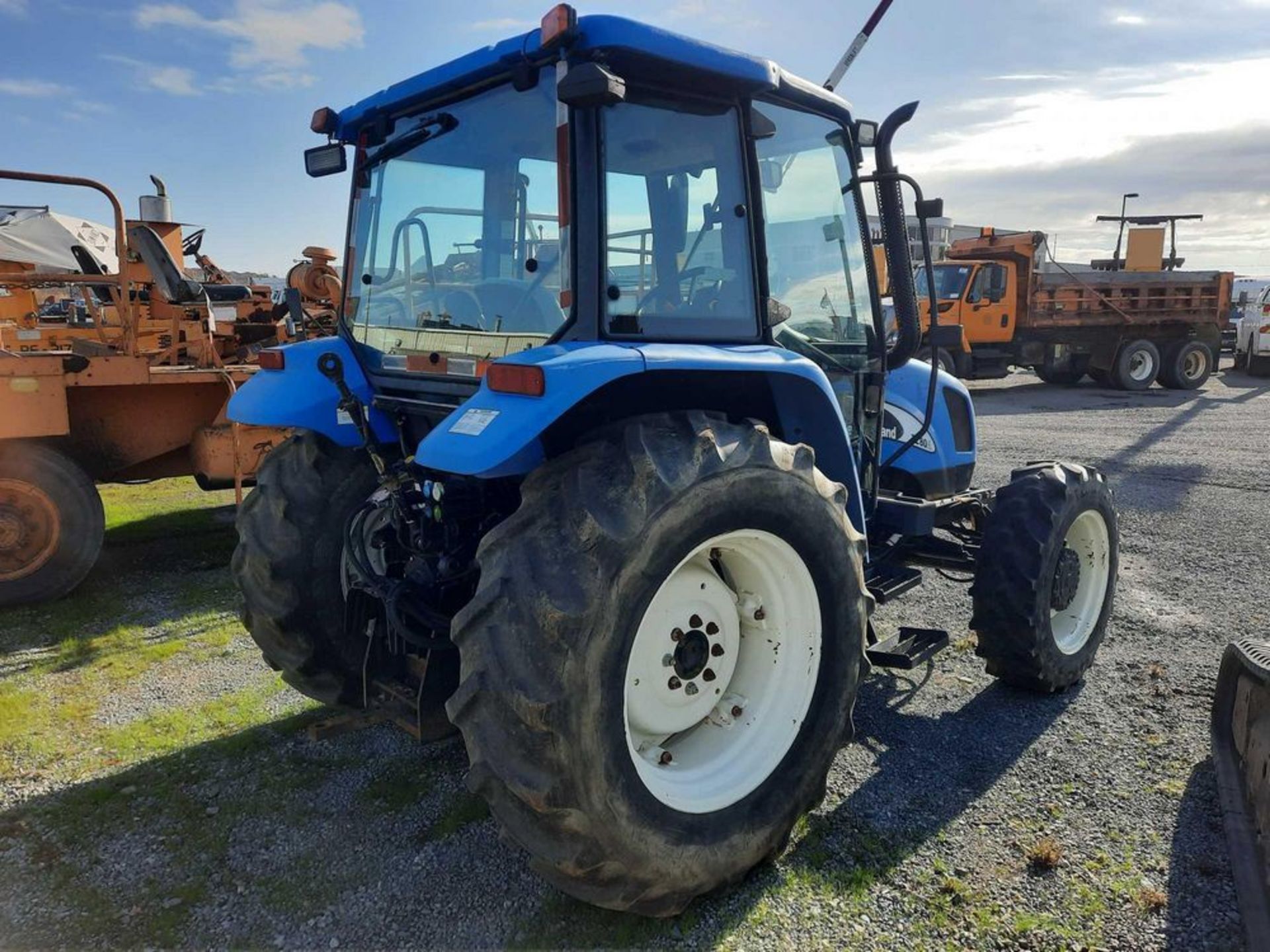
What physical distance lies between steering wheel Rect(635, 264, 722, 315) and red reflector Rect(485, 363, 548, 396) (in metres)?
0.56

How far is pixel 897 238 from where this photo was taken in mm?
3375

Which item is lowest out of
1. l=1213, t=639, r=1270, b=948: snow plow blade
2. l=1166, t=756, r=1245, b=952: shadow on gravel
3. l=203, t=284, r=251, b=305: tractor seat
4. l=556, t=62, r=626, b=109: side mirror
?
l=1166, t=756, r=1245, b=952: shadow on gravel

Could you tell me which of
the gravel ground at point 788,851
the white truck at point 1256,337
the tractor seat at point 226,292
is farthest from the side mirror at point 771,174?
the white truck at point 1256,337

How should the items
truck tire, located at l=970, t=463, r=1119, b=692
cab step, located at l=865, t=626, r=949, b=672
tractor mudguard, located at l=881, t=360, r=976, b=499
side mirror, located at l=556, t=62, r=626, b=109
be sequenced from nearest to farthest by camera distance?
side mirror, located at l=556, t=62, r=626, b=109, cab step, located at l=865, t=626, r=949, b=672, truck tire, located at l=970, t=463, r=1119, b=692, tractor mudguard, located at l=881, t=360, r=976, b=499

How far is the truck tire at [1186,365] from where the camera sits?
1762cm

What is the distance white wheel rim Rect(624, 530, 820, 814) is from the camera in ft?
8.12

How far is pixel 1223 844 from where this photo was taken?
9.00ft

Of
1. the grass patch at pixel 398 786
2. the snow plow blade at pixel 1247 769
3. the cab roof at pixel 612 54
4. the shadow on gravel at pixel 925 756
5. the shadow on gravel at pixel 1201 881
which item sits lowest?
the shadow on gravel at pixel 1201 881

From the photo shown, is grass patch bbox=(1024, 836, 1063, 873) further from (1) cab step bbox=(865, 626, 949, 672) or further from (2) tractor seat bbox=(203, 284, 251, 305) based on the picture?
(2) tractor seat bbox=(203, 284, 251, 305)

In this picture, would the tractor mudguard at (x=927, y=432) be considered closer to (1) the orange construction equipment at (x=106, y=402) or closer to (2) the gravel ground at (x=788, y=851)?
(2) the gravel ground at (x=788, y=851)

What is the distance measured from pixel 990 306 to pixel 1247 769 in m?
14.8

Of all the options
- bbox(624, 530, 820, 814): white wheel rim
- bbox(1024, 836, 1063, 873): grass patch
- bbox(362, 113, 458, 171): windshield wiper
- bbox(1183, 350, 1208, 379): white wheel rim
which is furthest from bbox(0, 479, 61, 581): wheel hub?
bbox(1183, 350, 1208, 379): white wheel rim

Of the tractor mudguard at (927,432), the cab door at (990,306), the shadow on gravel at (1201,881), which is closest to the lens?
the shadow on gravel at (1201,881)

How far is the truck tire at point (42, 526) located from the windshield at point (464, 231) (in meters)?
2.95
